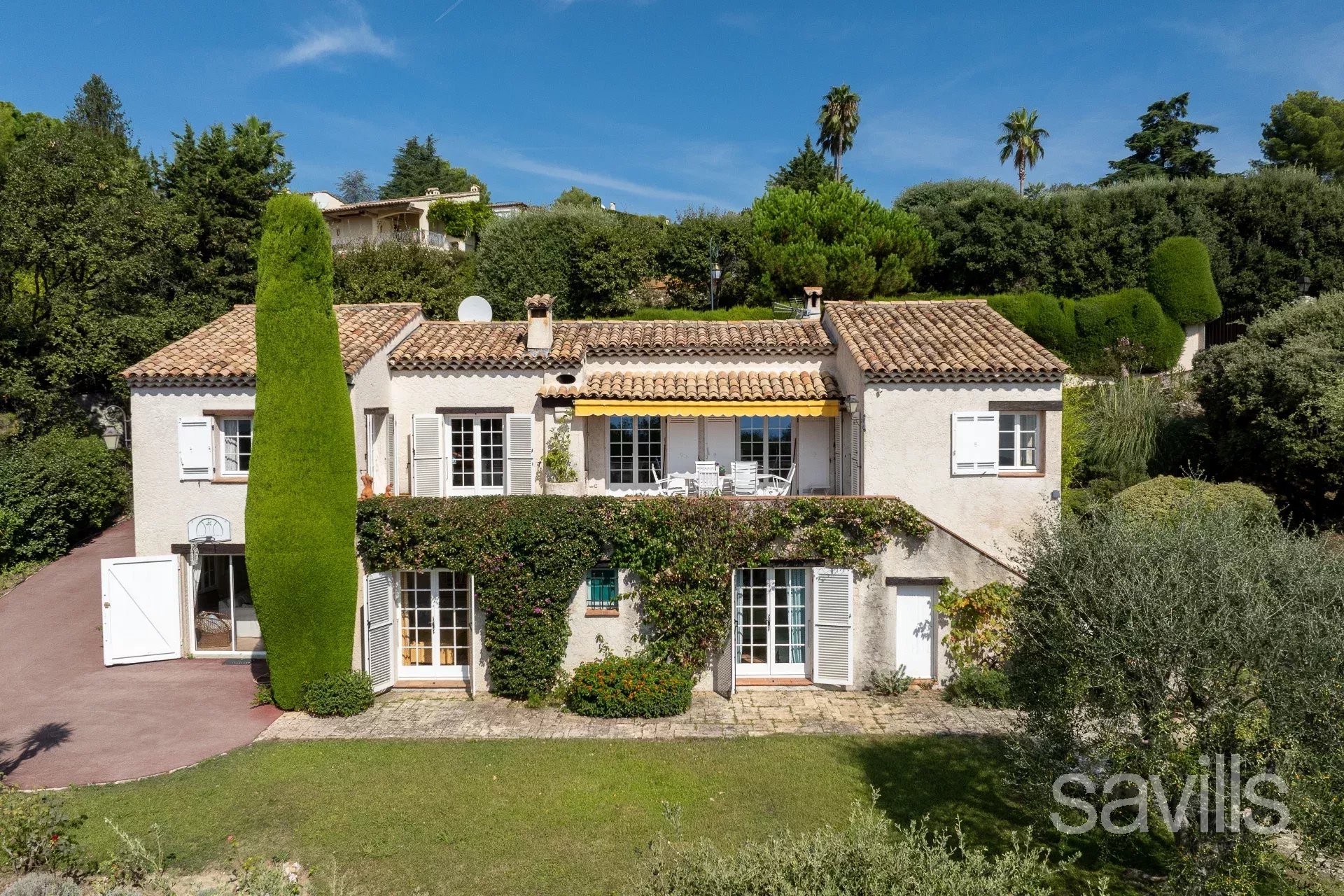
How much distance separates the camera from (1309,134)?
64688 millimetres

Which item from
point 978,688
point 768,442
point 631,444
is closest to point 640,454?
point 631,444

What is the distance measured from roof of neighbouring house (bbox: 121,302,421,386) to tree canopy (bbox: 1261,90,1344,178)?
70.3 m

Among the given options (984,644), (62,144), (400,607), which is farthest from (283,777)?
(62,144)

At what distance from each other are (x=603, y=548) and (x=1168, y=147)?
239 ft

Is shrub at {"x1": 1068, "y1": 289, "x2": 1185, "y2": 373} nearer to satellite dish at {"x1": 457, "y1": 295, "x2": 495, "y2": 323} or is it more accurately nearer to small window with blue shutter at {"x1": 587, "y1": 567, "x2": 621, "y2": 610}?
satellite dish at {"x1": 457, "y1": 295, "x2": 495, "y2": 323}

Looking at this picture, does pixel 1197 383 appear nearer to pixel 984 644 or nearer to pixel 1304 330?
pixel 1304 330

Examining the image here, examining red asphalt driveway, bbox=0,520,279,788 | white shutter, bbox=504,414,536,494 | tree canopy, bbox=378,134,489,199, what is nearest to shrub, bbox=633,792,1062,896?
red asphalt driveway, bbox=0,520,279,788

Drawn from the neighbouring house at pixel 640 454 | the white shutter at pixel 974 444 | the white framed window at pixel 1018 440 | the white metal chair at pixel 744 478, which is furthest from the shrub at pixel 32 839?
the white framed window at pixel 1018 440

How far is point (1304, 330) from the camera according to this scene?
102 ft

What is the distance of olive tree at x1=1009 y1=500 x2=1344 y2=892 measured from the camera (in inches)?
397

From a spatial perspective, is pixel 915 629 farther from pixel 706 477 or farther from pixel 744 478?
pixel 706 477

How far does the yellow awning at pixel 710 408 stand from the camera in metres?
27.0

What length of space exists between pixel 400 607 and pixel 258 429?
6.59 meters

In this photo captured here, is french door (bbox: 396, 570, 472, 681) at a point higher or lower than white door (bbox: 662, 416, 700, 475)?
lower
